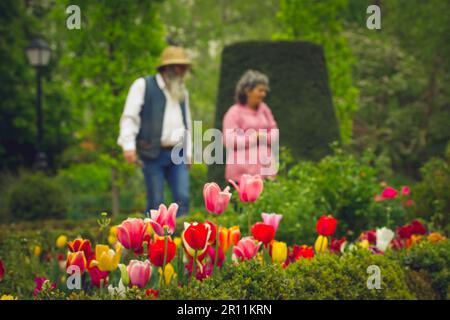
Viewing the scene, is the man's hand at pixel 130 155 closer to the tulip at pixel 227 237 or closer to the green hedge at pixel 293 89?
the green hedge at pixel 293 89

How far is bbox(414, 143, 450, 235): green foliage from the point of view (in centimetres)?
635

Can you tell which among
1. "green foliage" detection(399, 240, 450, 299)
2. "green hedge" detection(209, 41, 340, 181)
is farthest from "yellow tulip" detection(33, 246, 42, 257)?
"green hedge" detection(209, 41, 340, 181)

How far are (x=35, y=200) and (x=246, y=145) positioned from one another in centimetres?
442

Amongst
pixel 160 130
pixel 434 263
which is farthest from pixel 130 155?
pixel 434 263

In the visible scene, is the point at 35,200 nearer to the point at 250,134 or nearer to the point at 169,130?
the point at 169,130

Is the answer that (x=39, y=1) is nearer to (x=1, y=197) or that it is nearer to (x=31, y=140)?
(x=31, y=140)

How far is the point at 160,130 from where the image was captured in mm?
6949

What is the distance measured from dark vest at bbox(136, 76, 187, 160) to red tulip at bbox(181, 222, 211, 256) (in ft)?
12.7

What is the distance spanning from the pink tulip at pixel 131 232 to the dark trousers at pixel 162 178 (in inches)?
151

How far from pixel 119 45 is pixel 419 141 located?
8144 mm

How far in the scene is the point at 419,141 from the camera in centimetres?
1745

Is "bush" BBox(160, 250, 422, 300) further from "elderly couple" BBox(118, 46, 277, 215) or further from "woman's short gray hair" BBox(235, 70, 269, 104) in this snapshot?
"woman's short gray hair" BBox(235, 70, 269, 104)

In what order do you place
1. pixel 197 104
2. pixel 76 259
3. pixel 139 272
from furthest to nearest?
1. pixel 197 104
2. pixel 76 259
3. pixel 139 272

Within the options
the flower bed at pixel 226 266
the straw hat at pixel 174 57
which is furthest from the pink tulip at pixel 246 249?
the straw hat at pixel 174 57
